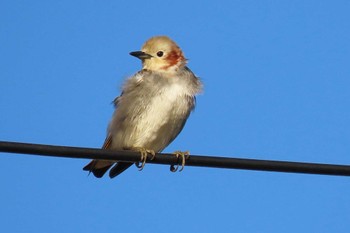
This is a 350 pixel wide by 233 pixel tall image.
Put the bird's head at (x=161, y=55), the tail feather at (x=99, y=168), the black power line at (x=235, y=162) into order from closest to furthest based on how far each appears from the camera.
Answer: the black power line at (x=235, y=162)
the tail feather at (x=99, y=168)
the bird's head at (x=161, y=55)

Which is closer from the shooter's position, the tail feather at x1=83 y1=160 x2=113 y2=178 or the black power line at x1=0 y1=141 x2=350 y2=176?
the black power line at x1=0 y1=141 x2=350 y2=176

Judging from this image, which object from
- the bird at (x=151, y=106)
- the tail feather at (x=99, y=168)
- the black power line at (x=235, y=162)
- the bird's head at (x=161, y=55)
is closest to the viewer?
the black power line at (x=235, y=162)

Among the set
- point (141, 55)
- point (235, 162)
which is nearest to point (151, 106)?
point (141, 55)

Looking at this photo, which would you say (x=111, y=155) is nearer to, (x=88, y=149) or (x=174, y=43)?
(x=88, y=149)

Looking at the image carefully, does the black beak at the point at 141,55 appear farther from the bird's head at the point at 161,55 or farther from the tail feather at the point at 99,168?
the tail feather at the point at 99,168

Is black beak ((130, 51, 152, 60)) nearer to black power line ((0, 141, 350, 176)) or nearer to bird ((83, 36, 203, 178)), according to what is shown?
bird ((83, 36, 203, 178))

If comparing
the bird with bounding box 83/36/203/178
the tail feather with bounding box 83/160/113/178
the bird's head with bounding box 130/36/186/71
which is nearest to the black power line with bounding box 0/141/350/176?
the bird with bounding box 83/36/203/178

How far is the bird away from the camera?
7797mm

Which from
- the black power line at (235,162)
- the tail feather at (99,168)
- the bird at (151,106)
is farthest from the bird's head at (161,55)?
the black power line at (235,162)

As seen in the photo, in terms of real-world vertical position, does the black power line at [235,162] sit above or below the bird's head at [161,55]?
below

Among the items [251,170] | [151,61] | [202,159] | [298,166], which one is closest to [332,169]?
[298,166]

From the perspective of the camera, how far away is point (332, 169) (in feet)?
16.5

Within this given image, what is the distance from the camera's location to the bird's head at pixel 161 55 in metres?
8.47

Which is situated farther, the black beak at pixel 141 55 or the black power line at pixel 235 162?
the black beak at pixel 141 55
